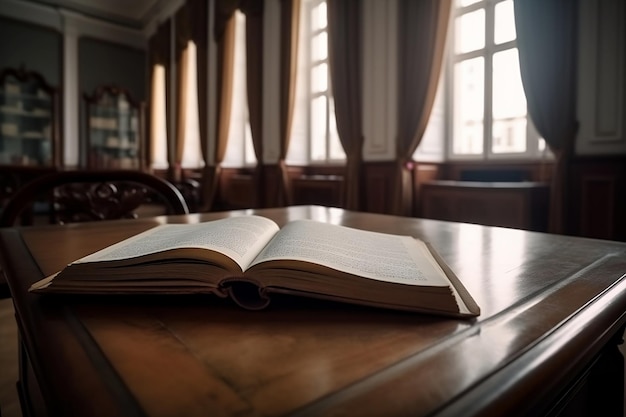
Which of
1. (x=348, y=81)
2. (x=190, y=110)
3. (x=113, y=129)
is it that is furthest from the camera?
(x=113, y=129)

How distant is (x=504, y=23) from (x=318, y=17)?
5.28 ft

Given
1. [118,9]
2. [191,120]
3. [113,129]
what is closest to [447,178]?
[191,120]

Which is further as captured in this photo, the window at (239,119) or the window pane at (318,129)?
the window at (239,119)

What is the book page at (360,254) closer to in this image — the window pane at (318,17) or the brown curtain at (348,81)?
the brown curtain at (348,81)

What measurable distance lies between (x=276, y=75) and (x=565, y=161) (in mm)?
2438

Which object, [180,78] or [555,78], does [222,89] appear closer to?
[180,78]

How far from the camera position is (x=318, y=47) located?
140 inches

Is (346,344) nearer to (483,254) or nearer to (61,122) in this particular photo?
(483,254)

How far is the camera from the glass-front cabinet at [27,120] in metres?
4.59

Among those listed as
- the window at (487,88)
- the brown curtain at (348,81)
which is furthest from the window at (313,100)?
the window at (487,88)

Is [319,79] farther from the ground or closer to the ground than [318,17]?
closer to the ground

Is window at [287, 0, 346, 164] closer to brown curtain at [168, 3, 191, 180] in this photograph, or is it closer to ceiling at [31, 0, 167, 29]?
brown curtain at [168, 3, 191, 180]

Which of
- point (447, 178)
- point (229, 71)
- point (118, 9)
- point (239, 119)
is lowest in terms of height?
point (447, 178)

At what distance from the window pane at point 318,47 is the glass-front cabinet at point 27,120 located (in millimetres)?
3237
